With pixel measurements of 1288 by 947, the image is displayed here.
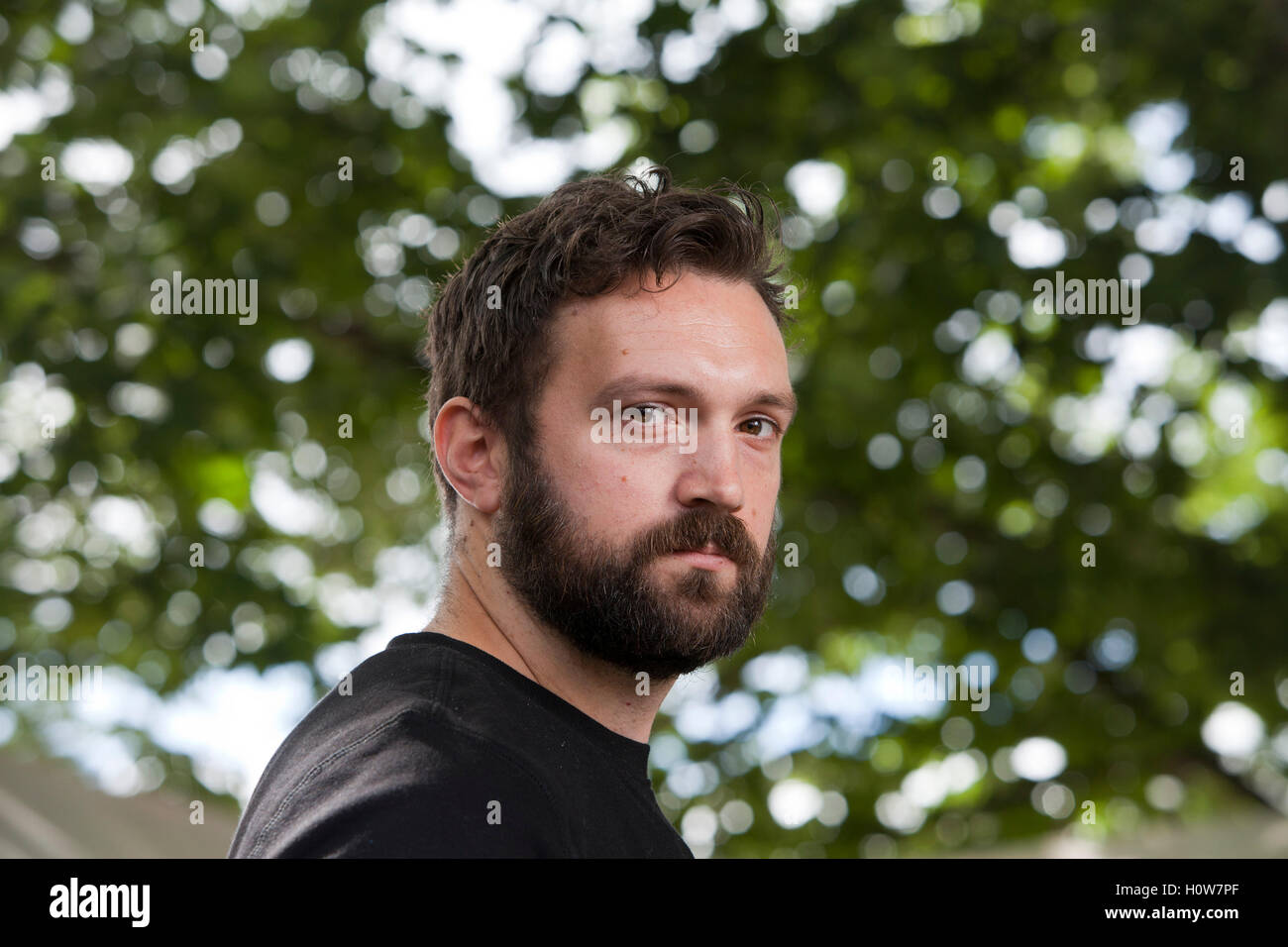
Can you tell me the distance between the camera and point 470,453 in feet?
7.60

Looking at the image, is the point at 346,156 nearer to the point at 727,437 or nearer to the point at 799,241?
the point at 799,241

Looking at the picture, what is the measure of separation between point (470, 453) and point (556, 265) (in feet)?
1.20

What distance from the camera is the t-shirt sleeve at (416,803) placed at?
145 centimetres

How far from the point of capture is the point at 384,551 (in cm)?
686

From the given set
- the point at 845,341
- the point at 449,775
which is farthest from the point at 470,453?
the point at 845,341

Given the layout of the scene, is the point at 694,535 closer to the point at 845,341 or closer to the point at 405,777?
the point at 405,777

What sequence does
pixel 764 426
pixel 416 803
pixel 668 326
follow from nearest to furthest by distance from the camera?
pixel 416 803 → pixel 668 326 → pixel 764 426

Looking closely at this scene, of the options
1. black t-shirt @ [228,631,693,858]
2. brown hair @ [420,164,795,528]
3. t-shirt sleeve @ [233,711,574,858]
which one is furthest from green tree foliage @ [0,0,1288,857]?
t-shirt sleeve @ [233,711,574,858]

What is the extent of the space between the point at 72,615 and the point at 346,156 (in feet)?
7.27

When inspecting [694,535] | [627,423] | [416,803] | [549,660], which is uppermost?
[627,423]

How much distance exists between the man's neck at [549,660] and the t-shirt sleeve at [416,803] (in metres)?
0.42

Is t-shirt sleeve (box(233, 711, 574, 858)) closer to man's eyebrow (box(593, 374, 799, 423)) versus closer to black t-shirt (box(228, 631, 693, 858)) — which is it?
black t-shirt (box(228, 631, 693, 858))

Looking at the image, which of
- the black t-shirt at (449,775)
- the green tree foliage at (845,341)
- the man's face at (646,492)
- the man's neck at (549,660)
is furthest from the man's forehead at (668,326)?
the green tree foliage at (845,341)
